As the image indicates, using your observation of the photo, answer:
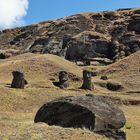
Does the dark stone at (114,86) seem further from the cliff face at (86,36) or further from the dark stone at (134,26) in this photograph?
the dark stone at (134,26)

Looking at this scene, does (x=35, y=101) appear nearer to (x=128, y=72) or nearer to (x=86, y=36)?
(x=128, y=72)

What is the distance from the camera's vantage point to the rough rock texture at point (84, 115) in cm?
2291

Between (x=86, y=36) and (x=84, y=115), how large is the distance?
78.3 metres

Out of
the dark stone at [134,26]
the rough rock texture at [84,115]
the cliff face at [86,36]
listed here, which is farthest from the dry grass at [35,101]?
the dark stone at [134,26]

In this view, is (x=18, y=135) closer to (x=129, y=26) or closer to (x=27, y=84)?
(x=27, y=84)

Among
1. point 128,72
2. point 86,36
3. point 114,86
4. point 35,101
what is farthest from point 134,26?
point 35,101

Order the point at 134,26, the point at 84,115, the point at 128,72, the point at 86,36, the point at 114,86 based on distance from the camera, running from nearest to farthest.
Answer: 1. the point at 84,115
2. the point at 114,86
3. the point at 128,72
4. the point at 86,36
5. the point at 134,26

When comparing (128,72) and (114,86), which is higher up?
(128,72)

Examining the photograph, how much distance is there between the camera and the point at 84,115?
23.1 metres

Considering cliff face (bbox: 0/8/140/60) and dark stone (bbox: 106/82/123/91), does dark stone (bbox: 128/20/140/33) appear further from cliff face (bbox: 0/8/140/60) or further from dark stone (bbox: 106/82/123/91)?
dark stone (bbox: 106/82/123/91)

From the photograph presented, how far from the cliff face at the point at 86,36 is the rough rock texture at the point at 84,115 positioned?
225ft

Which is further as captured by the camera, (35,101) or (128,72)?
(128,72)

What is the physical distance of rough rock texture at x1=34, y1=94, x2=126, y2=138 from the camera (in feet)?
75.2

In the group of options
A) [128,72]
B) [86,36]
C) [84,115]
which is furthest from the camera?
[86,36]
